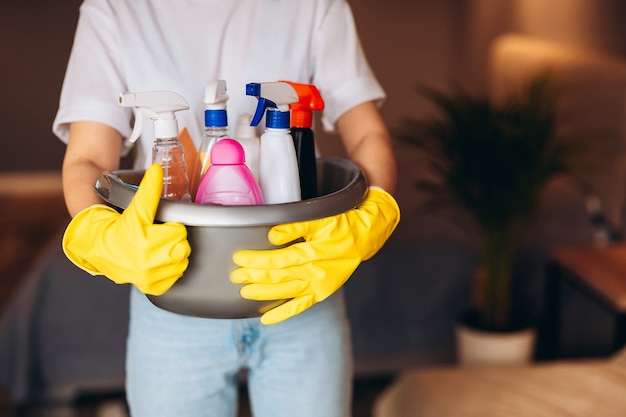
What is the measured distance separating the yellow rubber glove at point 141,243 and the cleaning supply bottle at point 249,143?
14 centimetres

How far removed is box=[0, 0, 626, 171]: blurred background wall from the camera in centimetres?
432

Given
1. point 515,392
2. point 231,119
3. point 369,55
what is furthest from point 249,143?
point 369,55

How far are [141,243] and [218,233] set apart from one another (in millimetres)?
77

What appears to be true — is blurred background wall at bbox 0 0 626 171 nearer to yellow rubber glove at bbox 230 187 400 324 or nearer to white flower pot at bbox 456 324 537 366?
white flower pot at bbox 456 324 537 366

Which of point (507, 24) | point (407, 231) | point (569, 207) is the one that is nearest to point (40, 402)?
point (407, 231)

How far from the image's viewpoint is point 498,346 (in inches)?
76.4

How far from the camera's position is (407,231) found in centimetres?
221

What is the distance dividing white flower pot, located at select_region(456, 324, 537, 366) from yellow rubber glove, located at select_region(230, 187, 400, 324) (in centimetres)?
126

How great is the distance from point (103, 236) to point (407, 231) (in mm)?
1584

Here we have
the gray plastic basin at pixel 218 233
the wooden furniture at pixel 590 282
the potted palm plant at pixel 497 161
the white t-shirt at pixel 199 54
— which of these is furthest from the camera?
the potted palm plant at pixel 497 161

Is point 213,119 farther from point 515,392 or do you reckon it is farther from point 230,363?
point 515,392

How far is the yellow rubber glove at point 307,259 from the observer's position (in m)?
0.69

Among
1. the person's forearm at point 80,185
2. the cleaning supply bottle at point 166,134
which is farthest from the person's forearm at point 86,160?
the cleaning supply bottle at point 166,134

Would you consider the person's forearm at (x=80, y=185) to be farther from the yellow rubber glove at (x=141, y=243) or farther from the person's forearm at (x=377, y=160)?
the person's forearm at (x=377, y=160)
